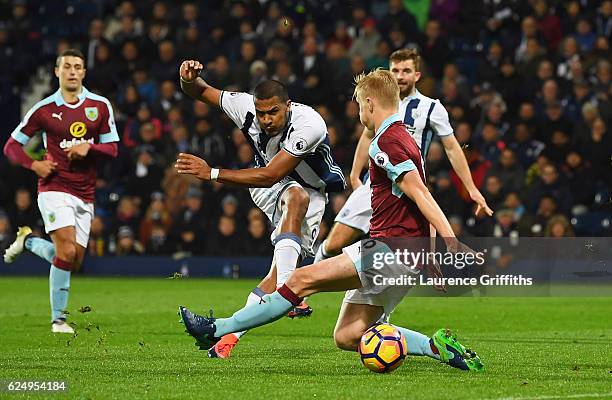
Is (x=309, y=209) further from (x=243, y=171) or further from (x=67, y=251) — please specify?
(x=67, y=251)

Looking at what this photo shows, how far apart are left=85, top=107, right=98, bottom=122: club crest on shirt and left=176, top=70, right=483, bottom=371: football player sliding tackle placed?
14.3 feet

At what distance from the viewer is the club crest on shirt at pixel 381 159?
24.9 ft

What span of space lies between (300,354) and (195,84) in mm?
2287

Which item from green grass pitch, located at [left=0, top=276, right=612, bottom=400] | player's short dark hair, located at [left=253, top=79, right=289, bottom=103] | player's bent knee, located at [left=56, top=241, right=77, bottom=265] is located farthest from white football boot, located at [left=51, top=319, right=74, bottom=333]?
player's short dark hair, located at [left=253, top=79, right=289, bottom=103]

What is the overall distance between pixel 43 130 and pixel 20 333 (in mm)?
2118

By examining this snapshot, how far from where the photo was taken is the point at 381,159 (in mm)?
7609

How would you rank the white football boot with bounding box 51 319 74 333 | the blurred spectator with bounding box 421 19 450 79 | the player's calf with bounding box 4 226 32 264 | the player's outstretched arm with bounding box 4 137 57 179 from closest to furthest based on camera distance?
the white football boot with bounding box 51 319 74 333 < the player's outstretched arm with bounding box 4 137 57 179 < the player's calf with bounding box 4 226 32 264 < the blurred spectator with bounding box 421 19 450 79

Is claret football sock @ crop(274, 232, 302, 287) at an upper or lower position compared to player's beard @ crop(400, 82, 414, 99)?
lower

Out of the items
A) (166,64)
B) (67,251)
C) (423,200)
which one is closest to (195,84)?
(67,251)

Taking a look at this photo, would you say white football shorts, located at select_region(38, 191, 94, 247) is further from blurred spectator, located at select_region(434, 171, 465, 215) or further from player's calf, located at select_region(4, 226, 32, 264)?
blurred spectator, located at select_region(434, 171, 465, 215)

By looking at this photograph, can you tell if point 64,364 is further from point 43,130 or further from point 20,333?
point 43,130

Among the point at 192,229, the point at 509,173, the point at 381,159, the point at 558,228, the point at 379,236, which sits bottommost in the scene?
the point at 192,229

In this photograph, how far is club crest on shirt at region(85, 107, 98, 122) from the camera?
479 inches

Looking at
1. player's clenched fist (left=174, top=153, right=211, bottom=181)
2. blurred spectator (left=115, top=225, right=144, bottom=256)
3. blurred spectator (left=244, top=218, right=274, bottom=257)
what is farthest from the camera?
blurred spectator (left=115, top=225, right=144, bottom=256)
